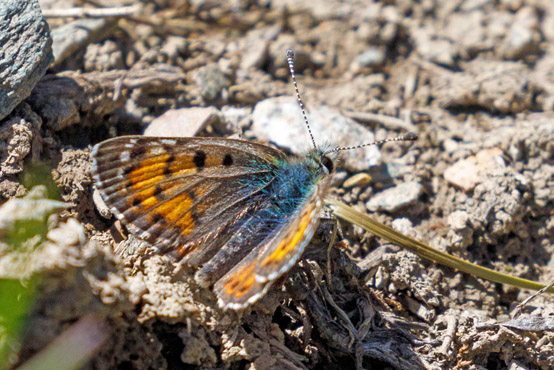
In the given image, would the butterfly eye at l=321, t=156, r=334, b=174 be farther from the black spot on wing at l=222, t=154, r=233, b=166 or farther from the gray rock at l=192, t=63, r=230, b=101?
the gray rock at l=192, t=63, r=230, b=101

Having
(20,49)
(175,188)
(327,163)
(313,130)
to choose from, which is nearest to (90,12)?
(20,49)

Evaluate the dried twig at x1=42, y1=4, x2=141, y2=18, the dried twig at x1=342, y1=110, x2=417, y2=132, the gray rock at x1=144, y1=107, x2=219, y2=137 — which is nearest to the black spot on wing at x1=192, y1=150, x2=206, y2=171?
the gray rock at x1=144, y1=107, x2=219, y2=137

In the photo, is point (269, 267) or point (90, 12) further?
point (90, 12)

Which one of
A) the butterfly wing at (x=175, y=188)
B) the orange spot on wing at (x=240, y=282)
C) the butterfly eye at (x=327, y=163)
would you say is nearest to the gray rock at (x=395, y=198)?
the butterfly eye at (x=327, y=163)

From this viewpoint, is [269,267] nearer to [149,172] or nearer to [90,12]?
[149,172]

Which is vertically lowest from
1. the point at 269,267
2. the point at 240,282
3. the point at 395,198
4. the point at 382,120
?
the point at 395,198

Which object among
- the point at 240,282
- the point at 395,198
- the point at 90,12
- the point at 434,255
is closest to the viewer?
the point at 240,282

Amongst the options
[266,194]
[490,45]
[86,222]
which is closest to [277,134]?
[266,194]
